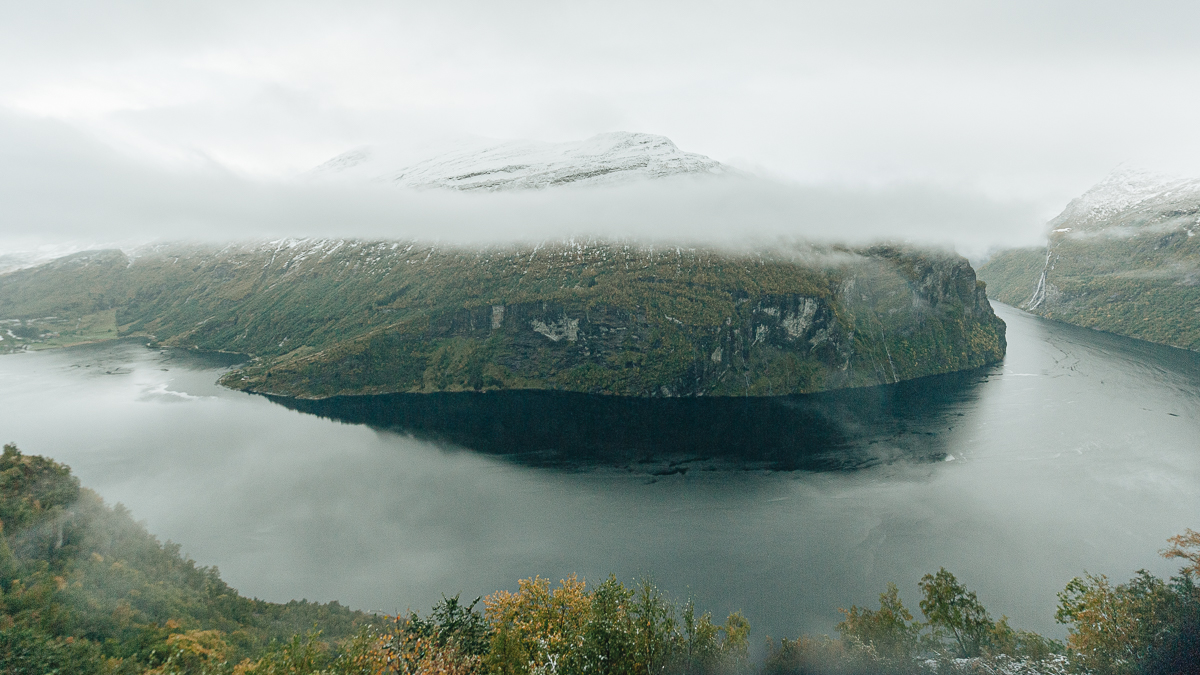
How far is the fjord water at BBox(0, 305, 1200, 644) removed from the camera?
255 feet

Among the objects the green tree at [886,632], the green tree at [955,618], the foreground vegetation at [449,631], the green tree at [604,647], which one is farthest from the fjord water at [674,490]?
the green tree at [604,647]

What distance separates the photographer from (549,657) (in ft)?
119

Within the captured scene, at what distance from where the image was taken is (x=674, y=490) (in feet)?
351

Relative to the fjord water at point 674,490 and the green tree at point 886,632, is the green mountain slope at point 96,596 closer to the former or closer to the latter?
the fjord water at point 674,490

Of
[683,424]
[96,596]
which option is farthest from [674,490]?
[96,596]

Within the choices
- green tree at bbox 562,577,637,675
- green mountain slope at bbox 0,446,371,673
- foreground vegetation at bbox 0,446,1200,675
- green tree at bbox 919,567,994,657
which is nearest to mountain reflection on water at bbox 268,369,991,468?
green tree at bbox 919,567,994,657

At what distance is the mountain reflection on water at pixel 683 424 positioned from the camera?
124 metres

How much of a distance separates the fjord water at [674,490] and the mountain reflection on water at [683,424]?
3.31ft

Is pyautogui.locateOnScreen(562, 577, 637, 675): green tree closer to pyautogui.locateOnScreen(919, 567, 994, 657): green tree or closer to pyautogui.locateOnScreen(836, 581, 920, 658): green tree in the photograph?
pyautogui.locateOnScreen(836, 581, 920, 658): green tree

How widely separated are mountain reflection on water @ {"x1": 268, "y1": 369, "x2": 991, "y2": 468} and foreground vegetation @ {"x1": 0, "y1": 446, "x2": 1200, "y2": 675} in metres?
65.9

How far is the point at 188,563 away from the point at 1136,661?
97830 mm

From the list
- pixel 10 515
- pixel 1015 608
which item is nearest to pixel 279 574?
pixel 10 515

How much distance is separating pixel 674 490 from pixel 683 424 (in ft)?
148

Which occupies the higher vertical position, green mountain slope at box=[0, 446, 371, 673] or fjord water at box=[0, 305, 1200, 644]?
green mountain slope at box=[0, 446, 371, 673]
